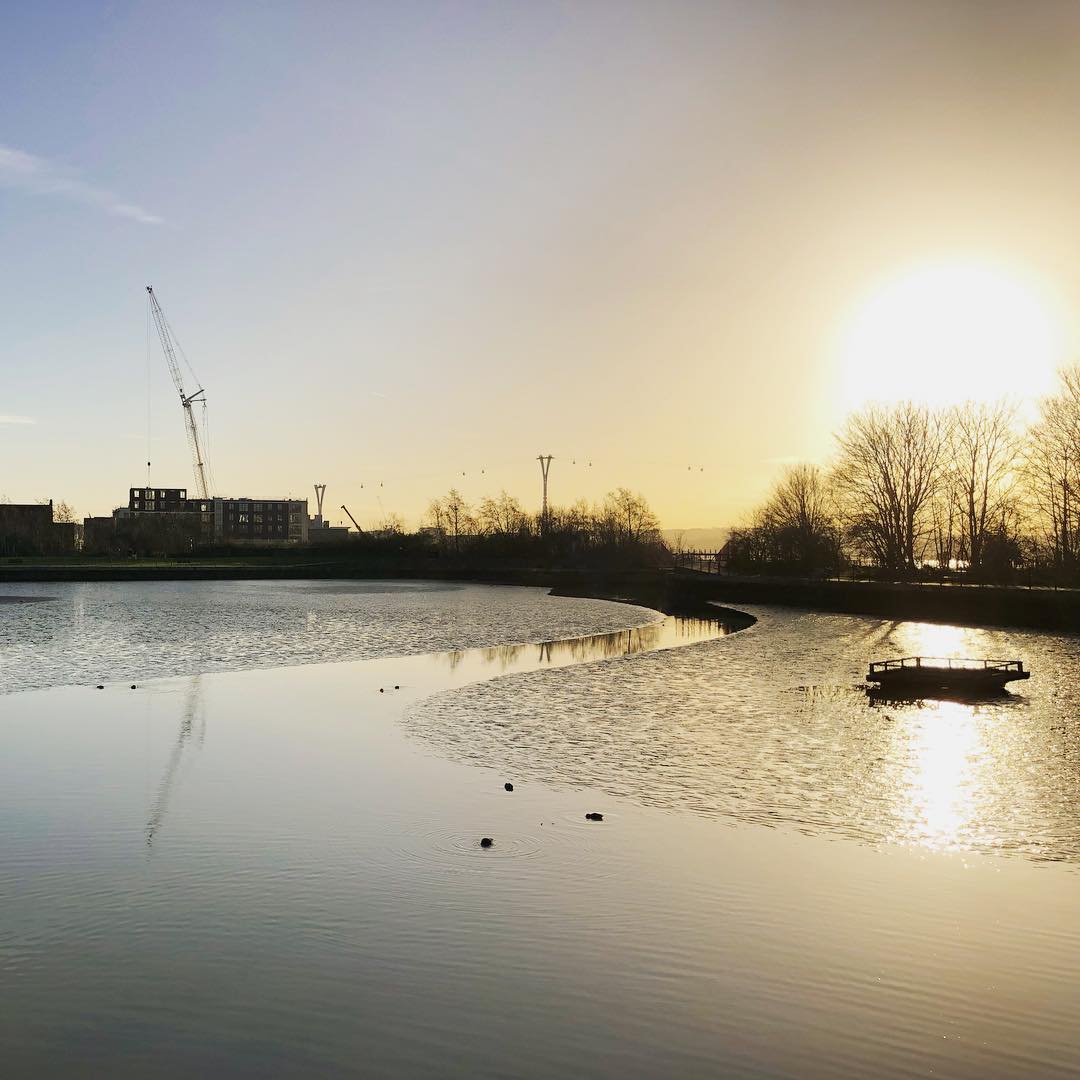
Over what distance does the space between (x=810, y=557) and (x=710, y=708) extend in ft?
224

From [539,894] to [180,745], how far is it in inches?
477

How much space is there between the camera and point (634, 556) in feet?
484

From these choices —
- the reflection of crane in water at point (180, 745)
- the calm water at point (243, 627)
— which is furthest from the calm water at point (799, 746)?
the calm water at point (243, 627)

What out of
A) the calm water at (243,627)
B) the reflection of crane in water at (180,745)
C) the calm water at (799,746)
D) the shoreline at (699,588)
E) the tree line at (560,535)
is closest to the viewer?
the reflection of crane in water at (180,745)

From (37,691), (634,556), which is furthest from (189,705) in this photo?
(634,556)

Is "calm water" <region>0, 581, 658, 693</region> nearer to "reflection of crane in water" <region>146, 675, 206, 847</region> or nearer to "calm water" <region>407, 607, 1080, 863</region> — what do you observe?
"reflection of crane in water" <region>146, 675, 206, 847</region>

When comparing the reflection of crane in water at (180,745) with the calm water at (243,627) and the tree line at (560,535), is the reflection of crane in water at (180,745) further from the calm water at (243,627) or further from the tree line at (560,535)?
the tree line at (560,535)

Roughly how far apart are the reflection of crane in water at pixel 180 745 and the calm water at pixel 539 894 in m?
A: 0.13

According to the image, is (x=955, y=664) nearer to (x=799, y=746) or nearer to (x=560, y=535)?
(x=799, y=746)

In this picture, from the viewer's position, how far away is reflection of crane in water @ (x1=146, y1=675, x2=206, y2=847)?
50.4 ft

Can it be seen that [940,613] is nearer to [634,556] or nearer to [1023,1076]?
[1023,1076]

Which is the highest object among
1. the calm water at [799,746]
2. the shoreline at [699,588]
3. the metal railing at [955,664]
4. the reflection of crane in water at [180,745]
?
the shoreline at [699,588]

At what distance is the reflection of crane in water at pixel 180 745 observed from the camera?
605 inches

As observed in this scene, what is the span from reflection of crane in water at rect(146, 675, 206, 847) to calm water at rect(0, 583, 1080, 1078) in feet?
0.44
